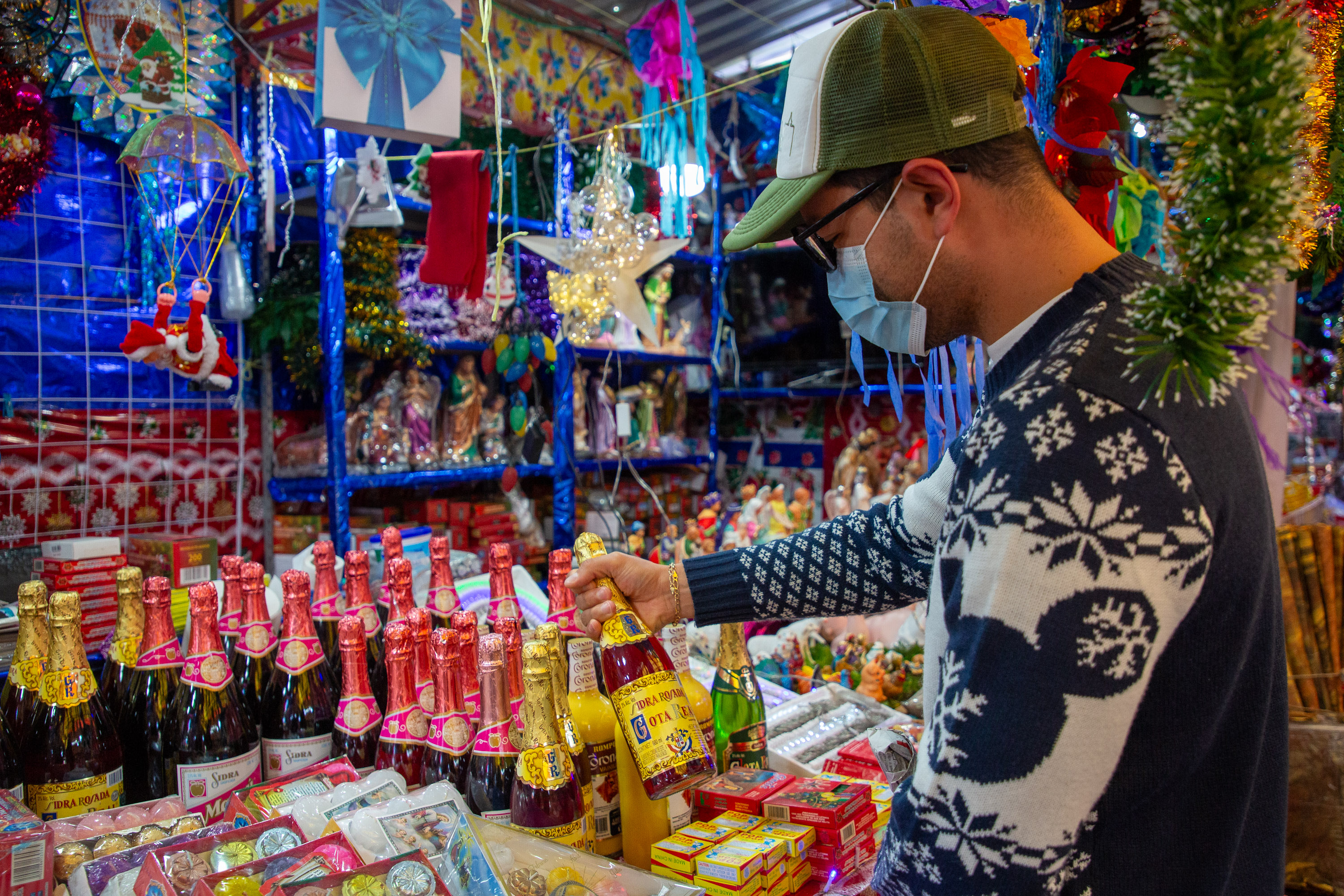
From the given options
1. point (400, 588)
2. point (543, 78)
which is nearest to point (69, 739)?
point (400, 588)

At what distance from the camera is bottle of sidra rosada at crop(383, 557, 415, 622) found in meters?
1.42

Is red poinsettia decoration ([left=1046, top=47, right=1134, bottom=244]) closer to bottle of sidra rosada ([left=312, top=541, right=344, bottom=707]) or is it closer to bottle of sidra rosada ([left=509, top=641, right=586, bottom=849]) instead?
bottle of sidra rosada ([left=509, top=641, right=586, bottom=849])

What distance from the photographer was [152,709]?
49.0 inches

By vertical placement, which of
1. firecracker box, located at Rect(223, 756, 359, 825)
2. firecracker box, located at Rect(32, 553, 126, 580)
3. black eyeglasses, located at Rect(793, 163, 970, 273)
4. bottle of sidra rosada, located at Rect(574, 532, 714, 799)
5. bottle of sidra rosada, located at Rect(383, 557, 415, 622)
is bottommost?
firecracker box, located at Rect(223, 756, 359, 825)

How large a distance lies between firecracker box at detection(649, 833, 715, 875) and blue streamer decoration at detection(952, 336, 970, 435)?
31.2 inches

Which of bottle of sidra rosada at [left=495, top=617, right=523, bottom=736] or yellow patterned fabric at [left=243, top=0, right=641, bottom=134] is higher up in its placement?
yellow patterned fabric at [left=243, top=0, right=641, bottom=134]

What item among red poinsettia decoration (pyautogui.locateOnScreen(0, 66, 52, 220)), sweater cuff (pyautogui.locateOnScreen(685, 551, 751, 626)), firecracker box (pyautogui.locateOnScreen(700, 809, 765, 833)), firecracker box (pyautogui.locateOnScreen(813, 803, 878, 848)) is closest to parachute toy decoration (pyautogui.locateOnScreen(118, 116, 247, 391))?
red poinsettia decoration (pyautogui.locateOnScreen(0, 66, 52, 220))

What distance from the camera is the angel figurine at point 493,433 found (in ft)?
12.5

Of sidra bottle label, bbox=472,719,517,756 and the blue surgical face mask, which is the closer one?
the blue surgical face mask

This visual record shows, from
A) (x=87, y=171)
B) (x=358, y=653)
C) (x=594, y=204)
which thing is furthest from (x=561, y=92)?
(x=358, y=653)

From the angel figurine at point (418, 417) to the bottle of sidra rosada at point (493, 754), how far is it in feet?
8.30

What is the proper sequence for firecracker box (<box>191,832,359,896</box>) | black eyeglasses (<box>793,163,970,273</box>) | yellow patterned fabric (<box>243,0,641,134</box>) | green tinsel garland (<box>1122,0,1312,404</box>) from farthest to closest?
1. yellow patterned fabric (<box>243,0,641,134</box>)
2. black eyeglasses (<box>793,163,970,273</box>)
3. firecracker box (<box>191,832,359,896</box>)
4. green tinsel garland (<box>1122,0,1312,404</box>)

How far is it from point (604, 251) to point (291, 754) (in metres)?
2.52

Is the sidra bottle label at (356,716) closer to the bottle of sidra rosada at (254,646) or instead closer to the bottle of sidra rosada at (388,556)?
the bottle of sidra rosada at (254,646)
